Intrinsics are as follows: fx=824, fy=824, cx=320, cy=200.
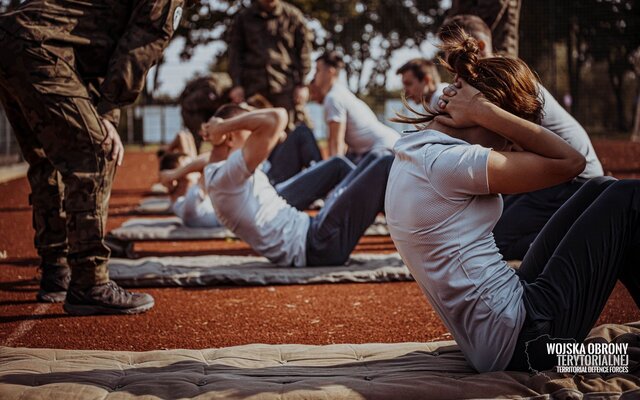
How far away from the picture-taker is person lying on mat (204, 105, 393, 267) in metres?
5.13

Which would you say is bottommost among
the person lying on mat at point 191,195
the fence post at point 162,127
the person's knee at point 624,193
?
the fence post at point 162,127

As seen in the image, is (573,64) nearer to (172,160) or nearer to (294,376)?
(172,160)

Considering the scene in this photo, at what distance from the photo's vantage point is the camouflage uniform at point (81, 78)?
3971 millimetres

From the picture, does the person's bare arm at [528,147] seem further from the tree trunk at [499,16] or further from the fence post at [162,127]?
the fence post at [162,127]

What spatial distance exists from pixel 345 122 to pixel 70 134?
4.27 m

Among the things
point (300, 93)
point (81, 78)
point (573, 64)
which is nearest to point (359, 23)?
point (573, 64)

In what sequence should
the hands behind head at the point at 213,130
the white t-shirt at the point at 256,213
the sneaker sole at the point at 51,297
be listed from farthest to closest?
the hands behind head at the point at 213,130, the white t-shirt at the point at 256,213, the sneaker sole at the point at 51,297

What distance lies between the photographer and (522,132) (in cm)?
262

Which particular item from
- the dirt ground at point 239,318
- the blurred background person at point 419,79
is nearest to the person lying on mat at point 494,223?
the dirt ground at point 239,318

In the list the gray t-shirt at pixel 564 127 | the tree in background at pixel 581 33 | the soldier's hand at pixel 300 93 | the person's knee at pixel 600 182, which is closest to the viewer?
the person's knee at pixel 600 182

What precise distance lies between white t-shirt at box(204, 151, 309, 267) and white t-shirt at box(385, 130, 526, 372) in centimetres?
253

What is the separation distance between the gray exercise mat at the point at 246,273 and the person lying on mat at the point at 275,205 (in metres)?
0.13

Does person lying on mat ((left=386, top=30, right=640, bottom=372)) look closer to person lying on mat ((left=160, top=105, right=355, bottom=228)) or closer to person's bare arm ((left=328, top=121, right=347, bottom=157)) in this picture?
person lying on mat ((left=160, top=105, right=355, bottom=228))

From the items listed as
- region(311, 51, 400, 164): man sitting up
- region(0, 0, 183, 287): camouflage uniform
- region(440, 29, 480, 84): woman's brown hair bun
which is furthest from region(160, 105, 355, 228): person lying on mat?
region(440, 29, 480, 84): woman's brown hair bun
